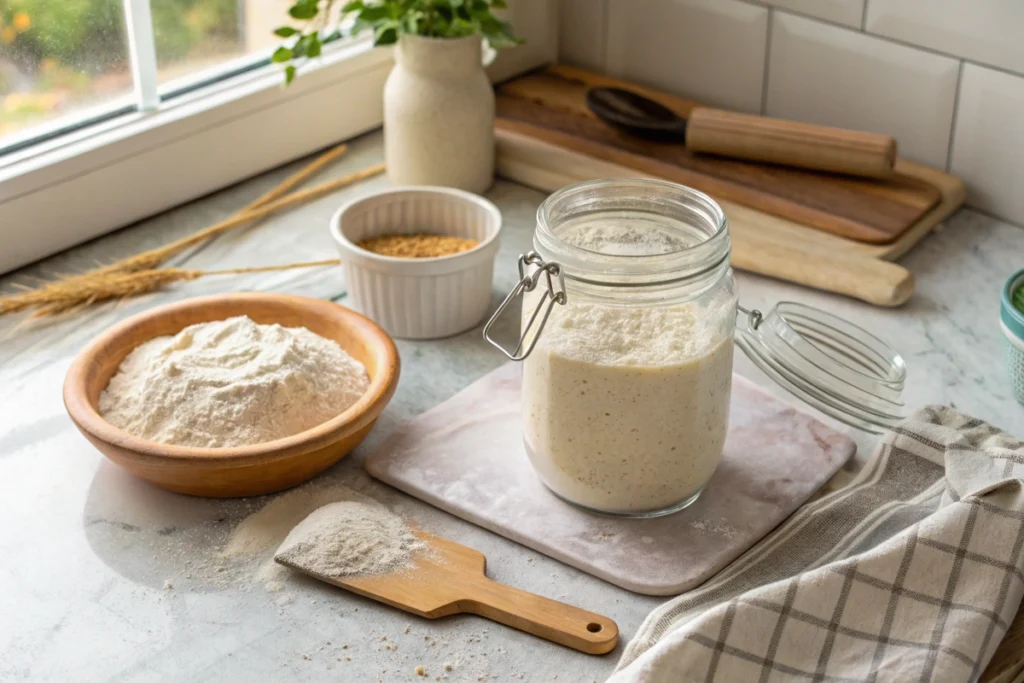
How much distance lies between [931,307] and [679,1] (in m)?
0.54

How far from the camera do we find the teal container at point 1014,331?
3.15 feet

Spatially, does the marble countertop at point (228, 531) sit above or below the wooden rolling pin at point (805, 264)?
below

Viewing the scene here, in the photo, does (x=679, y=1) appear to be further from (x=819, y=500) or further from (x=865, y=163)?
(x=819, y=500)

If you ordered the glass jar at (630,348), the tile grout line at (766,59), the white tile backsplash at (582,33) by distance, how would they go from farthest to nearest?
the white tile backsplash at (582,33) < the tile grout line at (766,59) < the glass jar at (630,348)

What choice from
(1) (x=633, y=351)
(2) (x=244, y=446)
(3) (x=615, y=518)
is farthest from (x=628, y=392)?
(2) (x=244, y=446)

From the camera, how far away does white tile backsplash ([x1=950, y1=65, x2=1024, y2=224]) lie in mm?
1254

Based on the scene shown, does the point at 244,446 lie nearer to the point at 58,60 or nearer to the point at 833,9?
the point at 58,60

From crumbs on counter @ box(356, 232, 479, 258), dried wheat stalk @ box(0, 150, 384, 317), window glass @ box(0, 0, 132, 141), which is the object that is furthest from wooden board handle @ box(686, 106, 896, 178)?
window glass @ box(0, 0, 132, 141)

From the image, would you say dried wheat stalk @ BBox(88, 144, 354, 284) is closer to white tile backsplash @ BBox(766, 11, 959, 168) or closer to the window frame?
the window frame

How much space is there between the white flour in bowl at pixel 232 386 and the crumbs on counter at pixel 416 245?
17cm

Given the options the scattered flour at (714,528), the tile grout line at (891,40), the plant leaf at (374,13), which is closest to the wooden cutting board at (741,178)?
the tile grout line at (891,40)

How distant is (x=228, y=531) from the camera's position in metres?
0.88

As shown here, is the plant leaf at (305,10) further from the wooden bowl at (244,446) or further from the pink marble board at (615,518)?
the pink marble board at (615,518)

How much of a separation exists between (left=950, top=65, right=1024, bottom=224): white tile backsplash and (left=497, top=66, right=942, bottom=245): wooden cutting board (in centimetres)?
7
